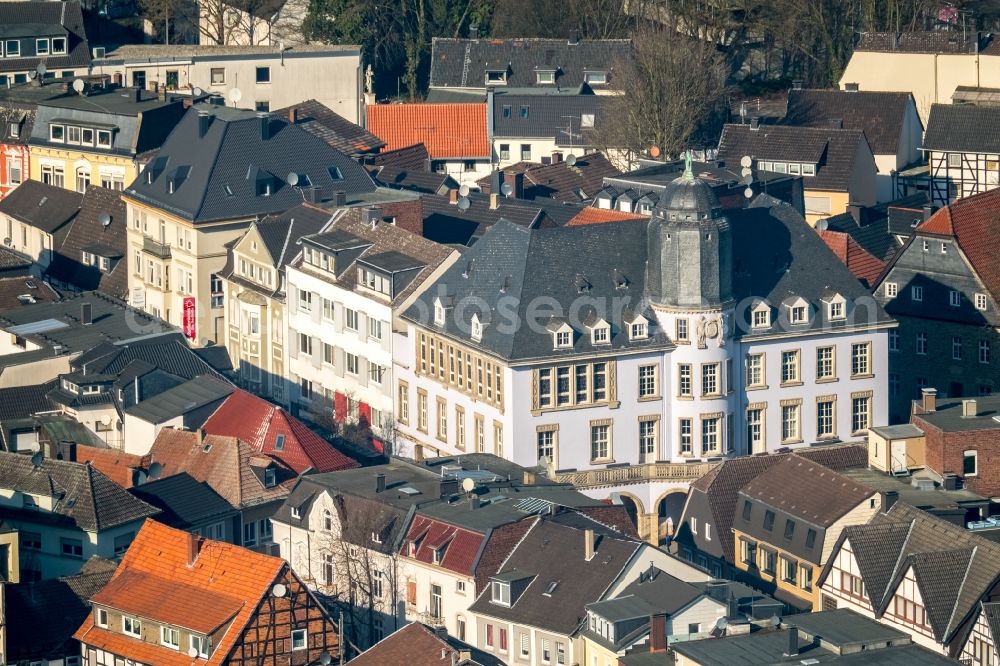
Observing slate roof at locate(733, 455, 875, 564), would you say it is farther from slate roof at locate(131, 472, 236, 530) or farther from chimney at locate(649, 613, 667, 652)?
slate roof at locate(131, 472, 236, 530)

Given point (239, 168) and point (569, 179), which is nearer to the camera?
point (239, 168)

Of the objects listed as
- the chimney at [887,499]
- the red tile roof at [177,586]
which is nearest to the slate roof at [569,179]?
the chimney at [887,499]

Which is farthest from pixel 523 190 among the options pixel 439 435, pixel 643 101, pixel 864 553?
pixel 864 553

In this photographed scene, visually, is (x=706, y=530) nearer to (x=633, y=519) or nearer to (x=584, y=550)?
(x=633, y=519)

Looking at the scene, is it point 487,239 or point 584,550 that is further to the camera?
point 487,239

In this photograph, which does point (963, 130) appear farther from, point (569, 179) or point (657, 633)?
point (657, 633)

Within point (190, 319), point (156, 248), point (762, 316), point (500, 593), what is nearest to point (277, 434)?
point (500, 593)

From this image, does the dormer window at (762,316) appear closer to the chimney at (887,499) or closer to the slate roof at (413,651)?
the chimney at (887,499)
